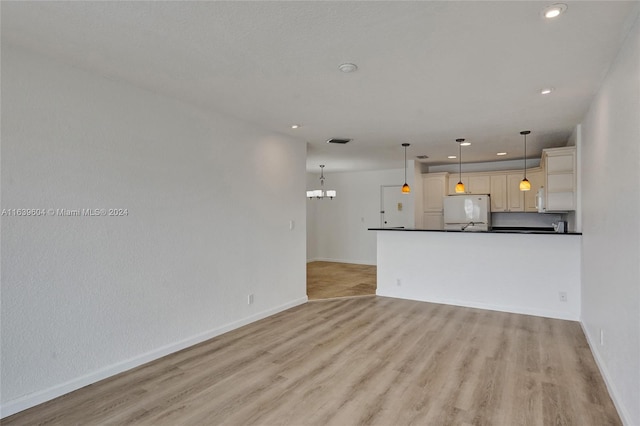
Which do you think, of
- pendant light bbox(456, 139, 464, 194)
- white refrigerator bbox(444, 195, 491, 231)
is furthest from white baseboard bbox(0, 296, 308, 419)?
white refrigerator bbox(444, 195, 491, 231)

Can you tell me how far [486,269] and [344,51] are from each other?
3.99 metres

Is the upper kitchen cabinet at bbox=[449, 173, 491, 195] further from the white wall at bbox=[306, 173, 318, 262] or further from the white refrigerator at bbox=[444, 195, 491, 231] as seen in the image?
the white wall at bbox=[306, 173, 318, 262]

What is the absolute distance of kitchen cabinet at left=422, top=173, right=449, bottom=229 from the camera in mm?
7754

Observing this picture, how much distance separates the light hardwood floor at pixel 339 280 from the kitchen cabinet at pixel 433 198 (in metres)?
1.77

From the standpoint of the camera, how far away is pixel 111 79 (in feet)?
9.99

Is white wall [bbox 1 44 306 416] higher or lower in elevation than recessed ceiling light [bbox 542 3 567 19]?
lower

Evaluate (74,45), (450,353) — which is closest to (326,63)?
(74,45)

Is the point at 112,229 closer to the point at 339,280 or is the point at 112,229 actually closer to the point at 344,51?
the point at 344,51

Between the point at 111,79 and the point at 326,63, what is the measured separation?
188 centimetres

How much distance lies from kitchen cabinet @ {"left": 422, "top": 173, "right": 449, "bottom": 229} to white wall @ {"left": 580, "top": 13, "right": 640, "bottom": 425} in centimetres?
408

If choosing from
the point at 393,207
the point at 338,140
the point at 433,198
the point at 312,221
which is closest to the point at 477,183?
the point at 433,198

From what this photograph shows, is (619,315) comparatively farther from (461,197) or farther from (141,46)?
(461,197)

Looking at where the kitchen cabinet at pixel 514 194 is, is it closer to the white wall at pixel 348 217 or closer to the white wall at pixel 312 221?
the white wall at pixel 348 217

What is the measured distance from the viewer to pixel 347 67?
2809mm
